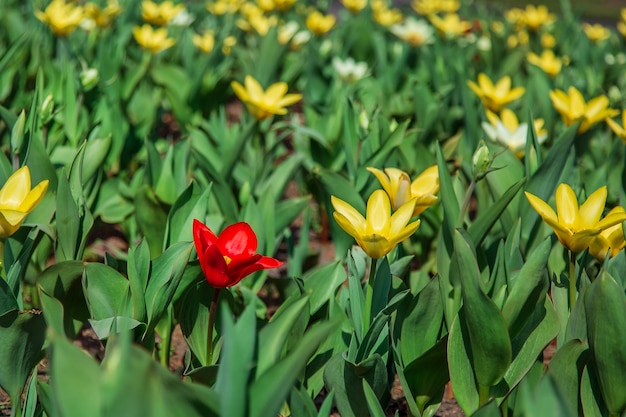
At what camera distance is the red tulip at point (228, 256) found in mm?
1404

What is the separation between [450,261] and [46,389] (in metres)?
0.93


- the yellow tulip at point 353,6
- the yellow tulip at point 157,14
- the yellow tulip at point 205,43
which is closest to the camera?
the yellow tulip at point 205,43

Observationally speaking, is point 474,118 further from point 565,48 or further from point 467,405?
point 565,48

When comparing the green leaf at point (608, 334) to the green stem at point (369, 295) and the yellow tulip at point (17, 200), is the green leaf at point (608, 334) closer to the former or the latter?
the green stem at point (369, 295)

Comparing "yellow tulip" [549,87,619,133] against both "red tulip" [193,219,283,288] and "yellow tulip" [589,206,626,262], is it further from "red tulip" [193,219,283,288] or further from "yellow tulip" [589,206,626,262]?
"red tulip" [193,219,283,288]

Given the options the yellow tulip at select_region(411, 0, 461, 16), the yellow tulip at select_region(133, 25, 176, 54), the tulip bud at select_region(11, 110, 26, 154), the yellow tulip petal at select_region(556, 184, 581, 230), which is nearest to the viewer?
the yellow tulip petal at select_region(556, 184, 581, 230)

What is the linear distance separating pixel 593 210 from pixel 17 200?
1037 mm

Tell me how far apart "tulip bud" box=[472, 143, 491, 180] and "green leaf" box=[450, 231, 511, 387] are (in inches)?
11.7

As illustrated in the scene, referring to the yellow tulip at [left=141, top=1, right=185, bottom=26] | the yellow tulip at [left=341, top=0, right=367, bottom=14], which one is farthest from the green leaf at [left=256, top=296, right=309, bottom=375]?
the yellow tulip at [left=341, top=0, right=367, bottom=14]

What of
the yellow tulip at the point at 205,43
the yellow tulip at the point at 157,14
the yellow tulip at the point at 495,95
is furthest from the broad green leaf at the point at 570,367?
the yellow tulip at the point at 157,14

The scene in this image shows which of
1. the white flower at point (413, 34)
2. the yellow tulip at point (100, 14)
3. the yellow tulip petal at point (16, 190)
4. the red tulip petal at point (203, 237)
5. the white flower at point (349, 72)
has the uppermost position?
the yellow tulip petal at point (16, 190)

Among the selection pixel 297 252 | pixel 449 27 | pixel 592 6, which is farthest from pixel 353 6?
pixel 592 6

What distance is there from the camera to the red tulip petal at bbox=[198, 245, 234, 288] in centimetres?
140

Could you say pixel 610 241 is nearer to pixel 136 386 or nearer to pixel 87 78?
pixel 136 386
